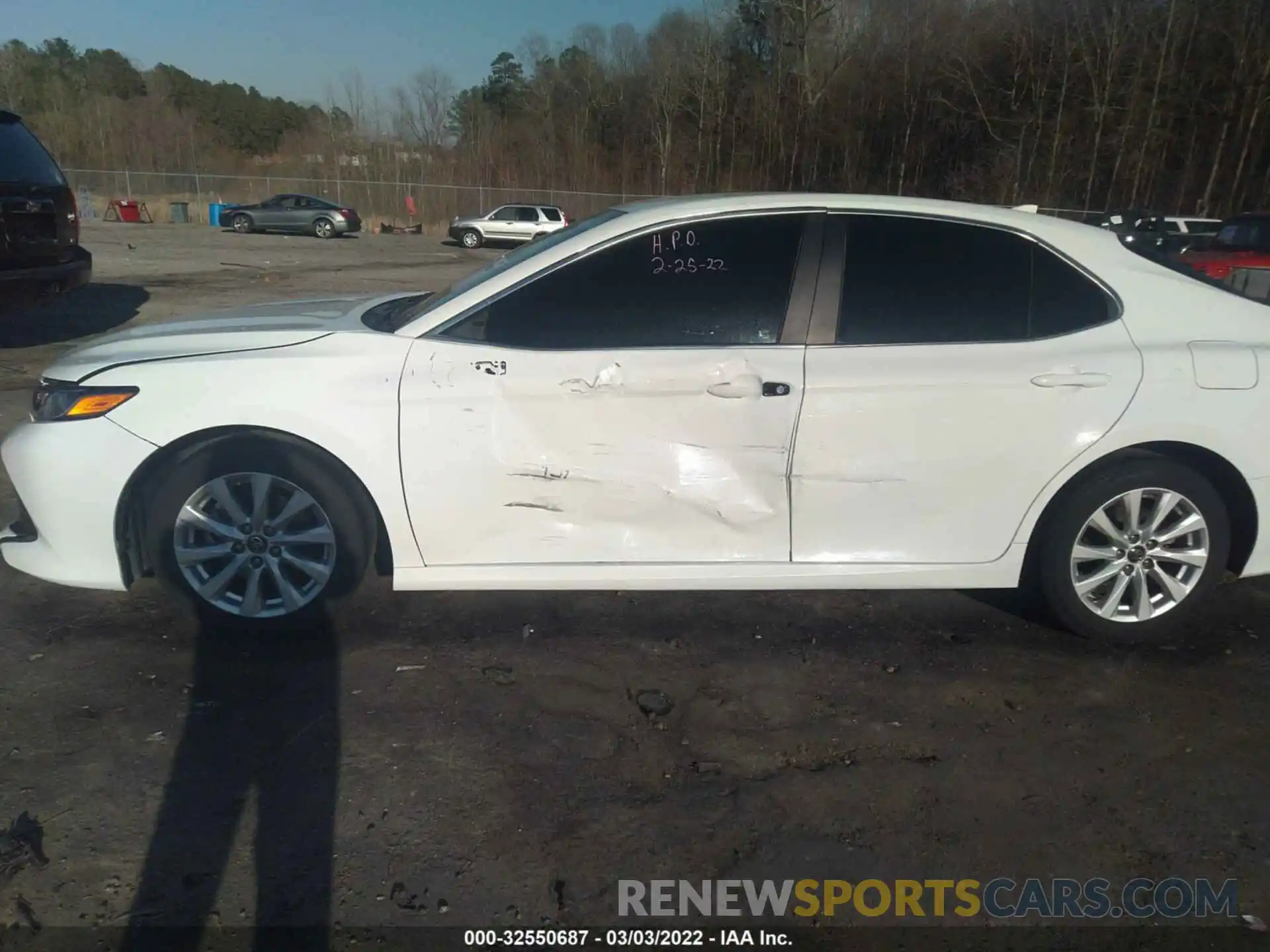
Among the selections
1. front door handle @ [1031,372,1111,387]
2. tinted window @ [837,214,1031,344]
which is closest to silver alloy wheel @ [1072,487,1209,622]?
front door handle @ [1031,372,1111,387]

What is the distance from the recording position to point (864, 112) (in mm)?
42719

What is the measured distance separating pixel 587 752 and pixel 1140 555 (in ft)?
7.68

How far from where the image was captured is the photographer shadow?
2.28 metres

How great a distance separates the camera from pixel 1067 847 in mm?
2613

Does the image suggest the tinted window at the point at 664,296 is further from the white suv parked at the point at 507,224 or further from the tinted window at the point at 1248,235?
the white suv parked at the point at 507,224

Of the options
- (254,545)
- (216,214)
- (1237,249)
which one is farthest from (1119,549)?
(216,214)

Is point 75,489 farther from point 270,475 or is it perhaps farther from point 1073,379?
point 1073,379

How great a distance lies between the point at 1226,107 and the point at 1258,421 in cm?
3343

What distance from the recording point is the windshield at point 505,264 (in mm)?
3643

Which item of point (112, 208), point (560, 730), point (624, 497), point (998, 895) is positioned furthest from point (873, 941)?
point (112, 208)

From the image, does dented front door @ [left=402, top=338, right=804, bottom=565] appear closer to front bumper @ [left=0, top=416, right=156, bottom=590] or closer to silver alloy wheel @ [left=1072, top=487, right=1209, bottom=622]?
front bumper @ [left=0, top=416, right=156, bottom=590]

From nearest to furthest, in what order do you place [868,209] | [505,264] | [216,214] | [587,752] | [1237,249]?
[587,752], [868,209], [505,264], [1237,249], [216,214]

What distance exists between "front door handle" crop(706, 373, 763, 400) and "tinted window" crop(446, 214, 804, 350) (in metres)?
0.14

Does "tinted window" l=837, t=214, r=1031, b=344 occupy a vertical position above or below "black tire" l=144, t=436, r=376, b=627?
above
